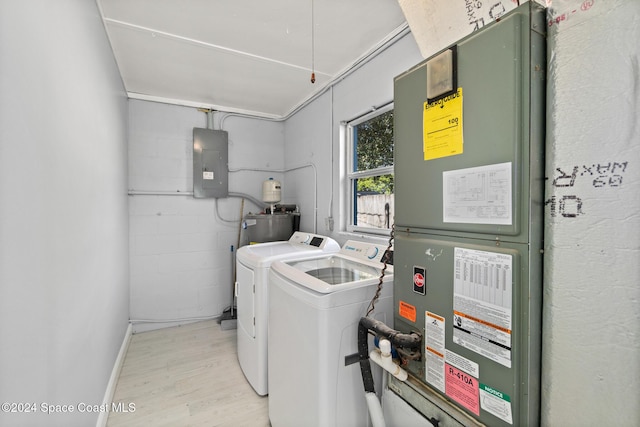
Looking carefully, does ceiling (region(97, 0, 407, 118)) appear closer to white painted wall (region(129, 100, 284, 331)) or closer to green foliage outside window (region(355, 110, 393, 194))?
white painted wall (region(129, 100, 284, 331))

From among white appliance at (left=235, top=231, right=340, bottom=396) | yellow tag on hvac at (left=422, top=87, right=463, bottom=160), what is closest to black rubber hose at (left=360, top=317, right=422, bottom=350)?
yellow tag on hvac at (left=422, top=87, right=463, bottom=160)

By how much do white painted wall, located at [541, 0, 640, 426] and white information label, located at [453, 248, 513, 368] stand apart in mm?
94

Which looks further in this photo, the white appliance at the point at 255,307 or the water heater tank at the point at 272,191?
the water heater tank at the point at 272,191

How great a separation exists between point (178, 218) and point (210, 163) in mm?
731

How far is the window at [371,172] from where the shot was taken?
2236mm

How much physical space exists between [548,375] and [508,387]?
10cm

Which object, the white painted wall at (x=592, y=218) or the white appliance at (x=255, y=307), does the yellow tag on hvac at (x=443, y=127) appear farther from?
the white appliance at (x=255, y=307)

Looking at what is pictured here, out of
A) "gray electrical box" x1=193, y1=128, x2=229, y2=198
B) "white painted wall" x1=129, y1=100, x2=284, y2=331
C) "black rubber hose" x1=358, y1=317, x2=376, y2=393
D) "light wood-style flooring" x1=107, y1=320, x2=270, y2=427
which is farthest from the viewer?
"gray electrical box" x1=193, y1=128, x2=229, y2=198

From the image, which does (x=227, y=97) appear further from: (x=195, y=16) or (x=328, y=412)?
(x=328, y=412)

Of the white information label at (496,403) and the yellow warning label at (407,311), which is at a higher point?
the yellow warning label at (407,311)

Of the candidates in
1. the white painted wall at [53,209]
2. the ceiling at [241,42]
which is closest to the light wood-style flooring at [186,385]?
the white painted wall at [53,209]

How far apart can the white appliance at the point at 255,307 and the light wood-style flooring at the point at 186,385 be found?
0.48 ft

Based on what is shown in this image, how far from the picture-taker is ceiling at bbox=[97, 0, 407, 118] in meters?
1.71

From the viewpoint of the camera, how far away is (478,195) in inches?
32.0
